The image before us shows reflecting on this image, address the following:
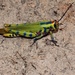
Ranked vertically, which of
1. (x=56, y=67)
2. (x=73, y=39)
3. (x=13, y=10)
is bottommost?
(x=56, y=67)

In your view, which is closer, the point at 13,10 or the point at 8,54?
the point at 8,54

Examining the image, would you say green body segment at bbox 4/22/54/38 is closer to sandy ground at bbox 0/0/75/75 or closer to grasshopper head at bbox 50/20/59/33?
grasshopper head at bbox 50/20/59/33

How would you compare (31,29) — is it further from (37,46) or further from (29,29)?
(37,46)

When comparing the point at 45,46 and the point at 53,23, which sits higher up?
the point at 53,23

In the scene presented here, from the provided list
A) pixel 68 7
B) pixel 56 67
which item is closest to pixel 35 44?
pixel 56 67

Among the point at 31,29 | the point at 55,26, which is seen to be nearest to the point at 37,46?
the point at 31,29

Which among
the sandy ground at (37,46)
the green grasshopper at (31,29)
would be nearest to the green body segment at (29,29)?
the green grasshopper at (31,29)

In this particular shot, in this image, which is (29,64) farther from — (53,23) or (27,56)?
(53,23)

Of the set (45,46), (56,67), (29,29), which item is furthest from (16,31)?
(56,67)
